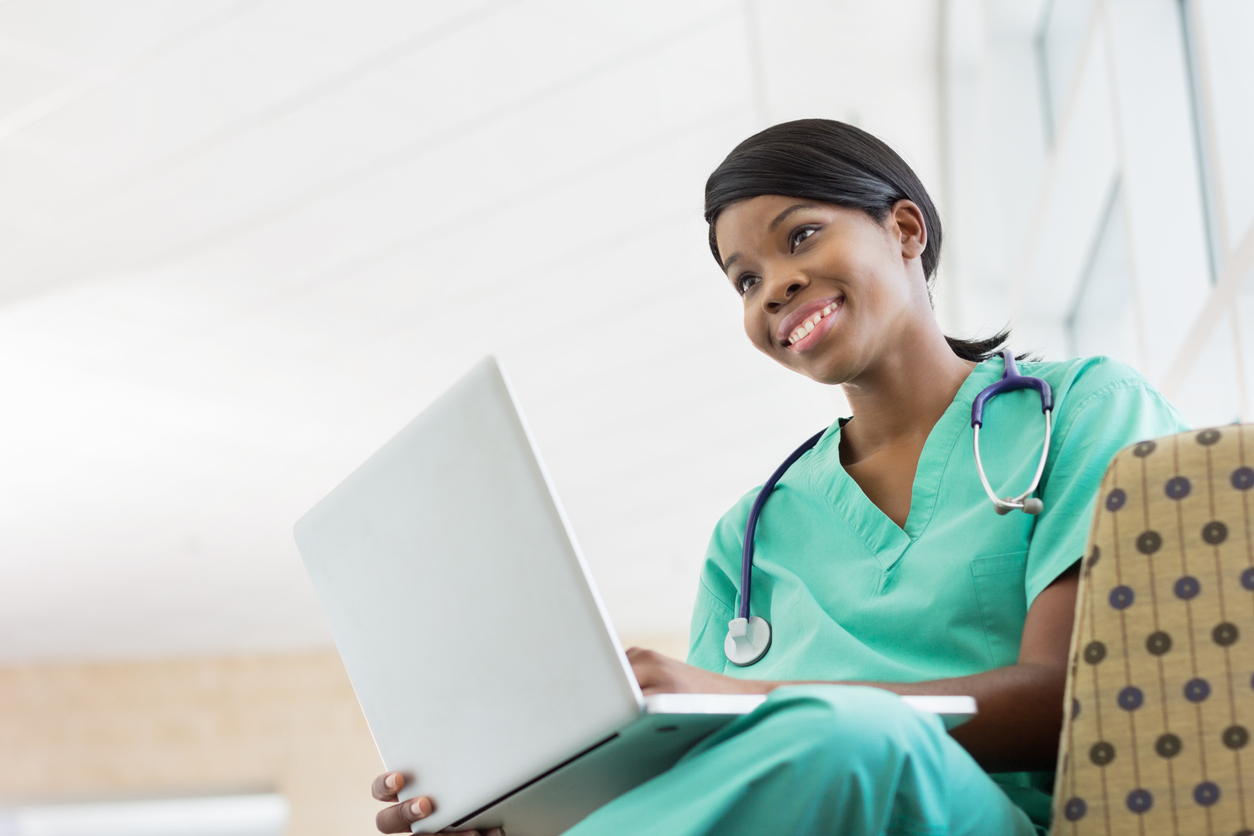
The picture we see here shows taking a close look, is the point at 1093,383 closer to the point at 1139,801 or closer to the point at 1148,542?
the point at 1148,542

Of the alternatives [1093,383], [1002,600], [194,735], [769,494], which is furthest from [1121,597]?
[194,735]

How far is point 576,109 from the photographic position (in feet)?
12.1

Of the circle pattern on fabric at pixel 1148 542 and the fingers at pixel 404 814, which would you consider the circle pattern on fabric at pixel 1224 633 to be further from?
the fingers at pixel 404 814

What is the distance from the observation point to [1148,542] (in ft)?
2.34

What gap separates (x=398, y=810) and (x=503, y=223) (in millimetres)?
3275

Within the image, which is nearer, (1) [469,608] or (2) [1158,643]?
(2) [1158,643]

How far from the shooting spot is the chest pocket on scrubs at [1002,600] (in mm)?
904

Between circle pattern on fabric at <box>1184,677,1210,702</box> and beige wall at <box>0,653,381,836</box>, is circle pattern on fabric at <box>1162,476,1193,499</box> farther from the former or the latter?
beige wall at <box>0,653,381,836</box>

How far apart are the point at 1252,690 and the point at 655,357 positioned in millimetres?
4445

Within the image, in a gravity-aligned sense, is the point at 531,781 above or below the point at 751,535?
below

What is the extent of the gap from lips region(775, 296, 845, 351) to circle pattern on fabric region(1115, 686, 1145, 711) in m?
0.50

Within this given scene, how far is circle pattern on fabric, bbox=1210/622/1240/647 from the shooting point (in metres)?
0.68

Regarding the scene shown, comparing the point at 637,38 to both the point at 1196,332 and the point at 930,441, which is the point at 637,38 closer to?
the point at 1196,332

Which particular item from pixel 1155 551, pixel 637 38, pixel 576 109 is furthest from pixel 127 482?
pixel 1155 551
